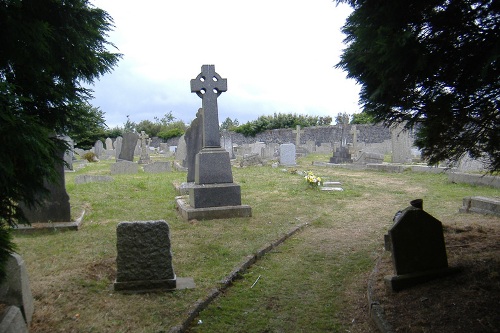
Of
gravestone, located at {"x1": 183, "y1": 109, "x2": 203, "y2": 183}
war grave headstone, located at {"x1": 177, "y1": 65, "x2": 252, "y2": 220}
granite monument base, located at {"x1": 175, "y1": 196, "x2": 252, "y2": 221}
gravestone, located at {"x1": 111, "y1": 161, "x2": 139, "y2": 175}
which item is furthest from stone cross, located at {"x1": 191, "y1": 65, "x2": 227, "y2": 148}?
gravestone, located at {"x1": 111, "y1": 161, "x2": 139, "y2": 175}

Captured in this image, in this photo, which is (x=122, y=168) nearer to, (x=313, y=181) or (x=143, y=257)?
(x=313, y=181)

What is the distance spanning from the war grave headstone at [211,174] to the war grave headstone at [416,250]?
4.34 meters

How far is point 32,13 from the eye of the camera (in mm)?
3258

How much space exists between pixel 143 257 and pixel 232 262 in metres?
1.37

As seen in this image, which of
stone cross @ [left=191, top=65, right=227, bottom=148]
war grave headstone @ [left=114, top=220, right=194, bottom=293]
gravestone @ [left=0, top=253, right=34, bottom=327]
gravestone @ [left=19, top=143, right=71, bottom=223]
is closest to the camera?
gravestone @ [left=0, top=253, right=34, bottom=327]

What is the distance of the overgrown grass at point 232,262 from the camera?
3.71 metres

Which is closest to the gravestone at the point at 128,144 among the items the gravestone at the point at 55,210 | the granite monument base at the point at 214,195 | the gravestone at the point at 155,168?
the gravestone at the point at 155,168

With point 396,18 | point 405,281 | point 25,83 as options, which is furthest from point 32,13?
point 405,281

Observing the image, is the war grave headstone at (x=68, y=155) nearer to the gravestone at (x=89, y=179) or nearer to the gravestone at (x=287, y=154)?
the gravestone at (x=89, y=179)

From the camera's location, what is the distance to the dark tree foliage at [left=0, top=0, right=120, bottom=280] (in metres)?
2.46

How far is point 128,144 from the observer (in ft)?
63.9

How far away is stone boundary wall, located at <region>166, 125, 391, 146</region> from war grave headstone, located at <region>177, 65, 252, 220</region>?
27.4 m

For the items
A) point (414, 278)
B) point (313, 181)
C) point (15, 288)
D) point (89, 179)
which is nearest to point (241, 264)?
point (414, 278)

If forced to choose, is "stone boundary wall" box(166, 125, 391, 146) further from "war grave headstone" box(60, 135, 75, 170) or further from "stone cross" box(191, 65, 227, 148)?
"stone cross" box(191, 65, 227, 148)
